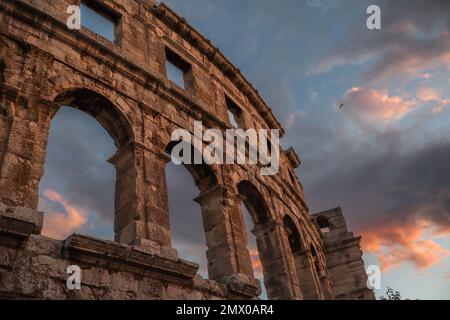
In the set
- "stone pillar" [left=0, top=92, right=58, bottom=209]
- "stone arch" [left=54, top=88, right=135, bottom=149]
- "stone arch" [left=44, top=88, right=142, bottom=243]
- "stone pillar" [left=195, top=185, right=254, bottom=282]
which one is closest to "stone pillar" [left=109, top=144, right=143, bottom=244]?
"stone arch" [left=44, top=88, right=142, bottom=243]

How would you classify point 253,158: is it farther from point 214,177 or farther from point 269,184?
point 214,177

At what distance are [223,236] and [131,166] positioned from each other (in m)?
2.44

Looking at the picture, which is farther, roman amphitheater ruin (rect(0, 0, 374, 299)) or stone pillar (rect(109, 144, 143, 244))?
stone pillar (rect(109, 144, 143, 244))

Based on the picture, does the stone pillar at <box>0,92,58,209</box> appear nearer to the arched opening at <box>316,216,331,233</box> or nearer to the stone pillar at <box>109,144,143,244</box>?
the stone pillar at <box>109,144,143,244</box>

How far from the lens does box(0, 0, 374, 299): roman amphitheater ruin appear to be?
199 inches

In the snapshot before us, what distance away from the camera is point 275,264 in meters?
10.1

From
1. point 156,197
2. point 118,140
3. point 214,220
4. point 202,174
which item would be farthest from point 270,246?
point 118,140

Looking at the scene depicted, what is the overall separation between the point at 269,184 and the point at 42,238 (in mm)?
7760

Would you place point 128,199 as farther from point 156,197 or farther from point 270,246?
point 270,246

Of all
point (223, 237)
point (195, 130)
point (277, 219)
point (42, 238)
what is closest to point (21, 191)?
point (42, 238)

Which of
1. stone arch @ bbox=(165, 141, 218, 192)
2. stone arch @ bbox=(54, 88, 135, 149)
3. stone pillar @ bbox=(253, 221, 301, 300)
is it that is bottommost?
stone pillar @ bbox=(253, 221, 301, 300)

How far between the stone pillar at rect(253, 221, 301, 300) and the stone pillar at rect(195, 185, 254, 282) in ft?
6.50

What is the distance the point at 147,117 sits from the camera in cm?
798

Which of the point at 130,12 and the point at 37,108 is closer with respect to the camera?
the point at 37,108
